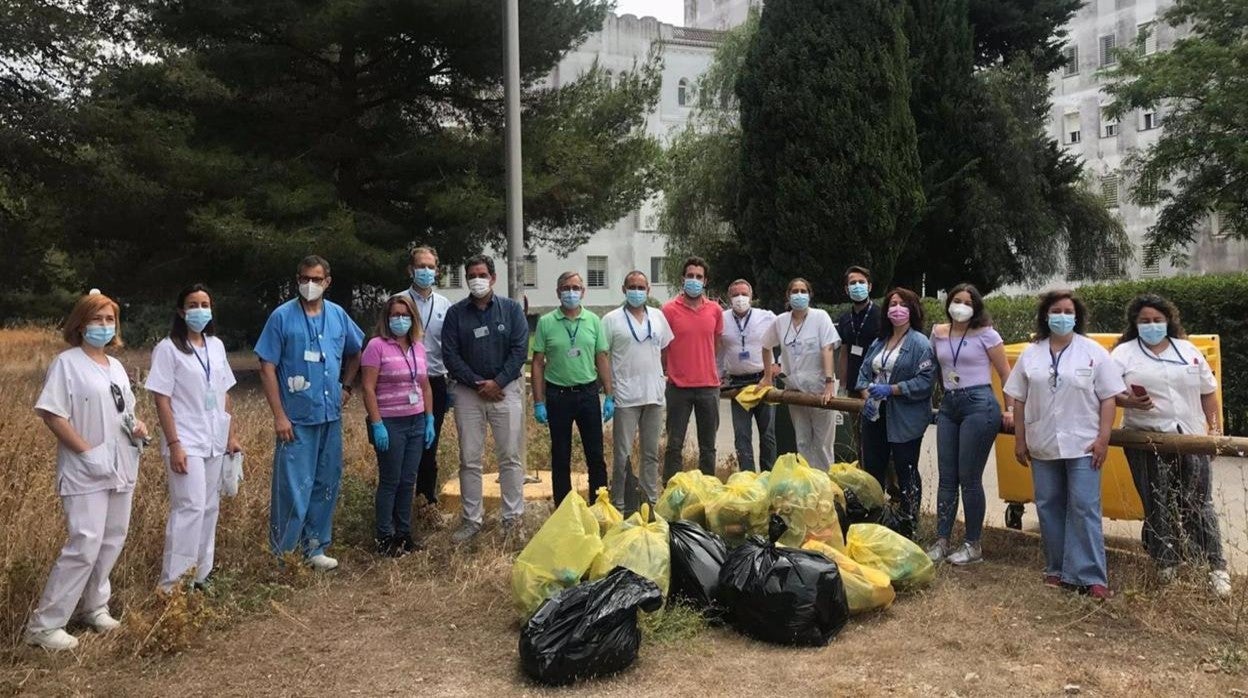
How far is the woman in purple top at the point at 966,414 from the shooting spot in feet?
18.6

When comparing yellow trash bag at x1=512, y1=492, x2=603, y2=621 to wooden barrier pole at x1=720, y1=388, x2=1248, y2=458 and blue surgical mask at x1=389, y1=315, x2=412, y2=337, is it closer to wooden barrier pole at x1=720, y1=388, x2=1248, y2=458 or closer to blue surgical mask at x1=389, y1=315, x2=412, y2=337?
blue surgical mask at x1=389, y1=315, x2=412, y2=337

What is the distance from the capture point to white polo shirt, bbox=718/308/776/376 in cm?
771

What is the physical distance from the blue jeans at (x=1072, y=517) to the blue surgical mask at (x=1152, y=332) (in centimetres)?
71

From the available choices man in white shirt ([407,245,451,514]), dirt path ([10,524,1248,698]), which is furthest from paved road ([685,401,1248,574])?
man in white shirt ([407,245,451,514])

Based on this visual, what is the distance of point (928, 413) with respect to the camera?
603 centimetres

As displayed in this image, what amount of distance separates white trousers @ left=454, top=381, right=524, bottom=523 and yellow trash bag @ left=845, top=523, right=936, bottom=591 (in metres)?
2.25

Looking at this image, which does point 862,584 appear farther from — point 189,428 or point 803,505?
point 189,428

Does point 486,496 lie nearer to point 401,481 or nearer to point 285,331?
point 401,481

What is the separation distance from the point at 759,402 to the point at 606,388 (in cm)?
123

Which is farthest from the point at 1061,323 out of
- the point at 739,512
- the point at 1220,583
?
the point at 739,512

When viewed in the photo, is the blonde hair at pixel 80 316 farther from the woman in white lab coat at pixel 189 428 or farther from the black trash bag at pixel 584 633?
the black trash bag at pixel 584 633

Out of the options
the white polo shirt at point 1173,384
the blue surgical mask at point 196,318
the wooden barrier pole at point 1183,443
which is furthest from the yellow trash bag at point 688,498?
the blue surgical mask at point 196,318

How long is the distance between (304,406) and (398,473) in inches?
29.7

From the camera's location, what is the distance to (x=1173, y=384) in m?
5.09
